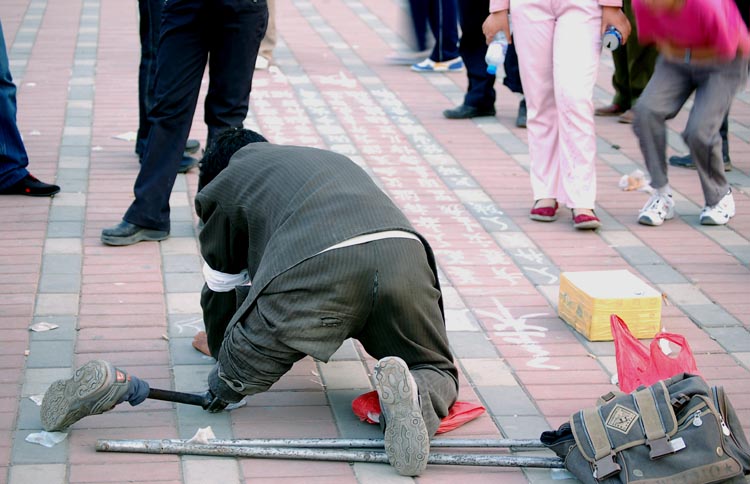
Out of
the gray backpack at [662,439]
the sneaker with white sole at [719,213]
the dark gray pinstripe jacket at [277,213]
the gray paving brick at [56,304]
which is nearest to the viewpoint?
the gray backpack at [662,439]

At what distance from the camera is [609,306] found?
4.40 m

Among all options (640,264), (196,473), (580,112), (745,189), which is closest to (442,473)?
(196,473)

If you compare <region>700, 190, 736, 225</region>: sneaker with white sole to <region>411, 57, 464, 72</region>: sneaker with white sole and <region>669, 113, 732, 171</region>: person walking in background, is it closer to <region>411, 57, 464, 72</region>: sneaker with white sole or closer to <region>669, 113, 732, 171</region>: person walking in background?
<region>669, 113, 732, 171</region>: person walking in background

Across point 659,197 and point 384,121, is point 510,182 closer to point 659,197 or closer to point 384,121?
point 659,197

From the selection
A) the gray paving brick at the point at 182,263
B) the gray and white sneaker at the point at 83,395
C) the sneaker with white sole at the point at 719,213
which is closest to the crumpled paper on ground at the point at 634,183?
the sneaker with white sole at the point at 719,213

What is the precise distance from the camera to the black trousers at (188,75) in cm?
525

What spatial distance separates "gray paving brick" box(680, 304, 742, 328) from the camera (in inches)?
183

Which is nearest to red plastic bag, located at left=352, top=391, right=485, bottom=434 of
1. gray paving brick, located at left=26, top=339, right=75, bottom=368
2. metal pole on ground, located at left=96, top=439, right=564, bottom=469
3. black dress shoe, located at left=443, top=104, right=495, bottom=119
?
metal pole on ground, located at left=96, top=439, right=564, bottom=469

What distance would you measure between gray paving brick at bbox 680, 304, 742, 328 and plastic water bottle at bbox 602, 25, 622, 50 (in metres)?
1.38

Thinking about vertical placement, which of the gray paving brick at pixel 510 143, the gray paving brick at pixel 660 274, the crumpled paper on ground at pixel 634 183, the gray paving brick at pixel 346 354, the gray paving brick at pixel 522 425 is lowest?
the gray paving brick at pixel 510 143

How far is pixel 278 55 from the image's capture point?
9797mm

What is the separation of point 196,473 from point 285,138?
4100 millimetres

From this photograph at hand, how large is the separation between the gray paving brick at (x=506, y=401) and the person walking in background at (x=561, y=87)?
191cm

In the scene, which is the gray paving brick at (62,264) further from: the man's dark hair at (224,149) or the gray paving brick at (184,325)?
the man's dark hair at (224,149)
